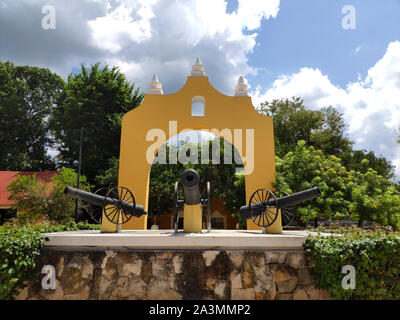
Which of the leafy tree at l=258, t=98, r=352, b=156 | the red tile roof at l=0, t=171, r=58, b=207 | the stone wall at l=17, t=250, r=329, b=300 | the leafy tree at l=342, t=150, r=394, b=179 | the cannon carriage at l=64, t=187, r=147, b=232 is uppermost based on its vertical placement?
the leafy tree at l=258, t=98, r=352, b=156

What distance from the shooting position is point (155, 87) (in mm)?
10570

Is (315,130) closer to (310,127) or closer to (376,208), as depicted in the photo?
(310,127)

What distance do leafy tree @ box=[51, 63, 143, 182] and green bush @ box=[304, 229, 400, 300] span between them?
18484 mm

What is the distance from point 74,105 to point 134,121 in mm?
14568

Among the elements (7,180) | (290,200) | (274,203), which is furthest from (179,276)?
(7,180)

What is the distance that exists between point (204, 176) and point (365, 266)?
15.0m

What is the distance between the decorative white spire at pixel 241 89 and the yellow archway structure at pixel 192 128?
1.00 feet

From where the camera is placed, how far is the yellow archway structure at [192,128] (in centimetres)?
985

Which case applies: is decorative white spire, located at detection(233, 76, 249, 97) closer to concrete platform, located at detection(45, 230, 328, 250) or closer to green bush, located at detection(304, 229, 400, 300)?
concrete platform, located at detection(45, 230, 328, 250)

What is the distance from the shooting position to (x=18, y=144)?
2538cm

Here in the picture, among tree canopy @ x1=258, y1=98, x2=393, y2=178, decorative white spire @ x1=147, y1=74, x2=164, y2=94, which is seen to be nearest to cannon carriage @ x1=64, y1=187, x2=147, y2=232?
decorative white spire @ x1=147, y1=74, x2=164, y2=94

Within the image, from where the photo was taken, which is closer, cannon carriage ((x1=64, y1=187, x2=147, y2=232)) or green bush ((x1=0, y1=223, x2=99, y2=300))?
green bush ((x1=0, y1=223, x2=99, y2=300))

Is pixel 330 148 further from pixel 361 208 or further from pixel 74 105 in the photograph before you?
pixel 74 105

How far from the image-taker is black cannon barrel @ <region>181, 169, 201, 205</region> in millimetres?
5422
